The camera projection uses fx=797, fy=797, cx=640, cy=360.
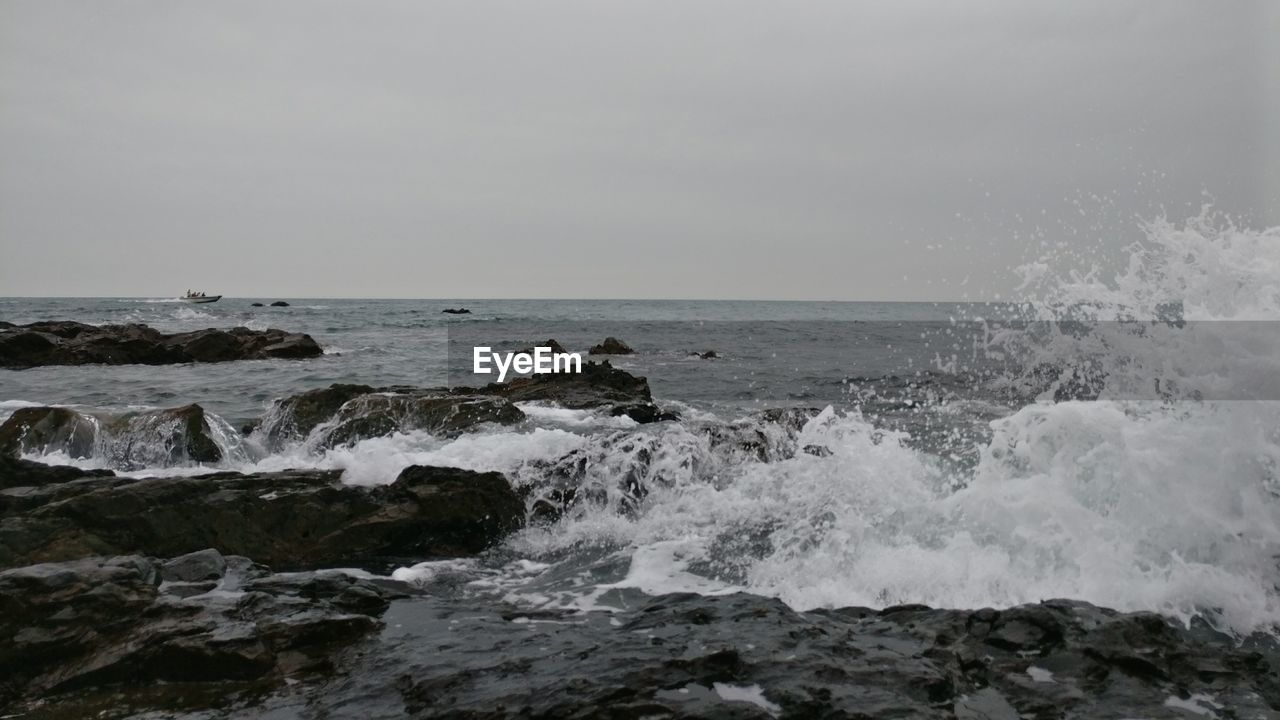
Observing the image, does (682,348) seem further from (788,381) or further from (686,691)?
(686,691)

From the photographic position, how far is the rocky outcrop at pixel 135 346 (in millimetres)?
25969

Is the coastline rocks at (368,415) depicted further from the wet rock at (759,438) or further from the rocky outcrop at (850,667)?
the rocky outcrop at (850,667)

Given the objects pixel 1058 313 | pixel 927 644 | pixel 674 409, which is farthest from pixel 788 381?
pixel 927 644

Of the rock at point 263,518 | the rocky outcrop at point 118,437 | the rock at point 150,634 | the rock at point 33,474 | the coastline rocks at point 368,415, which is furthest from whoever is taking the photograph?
the coastline rocks at point 368,415

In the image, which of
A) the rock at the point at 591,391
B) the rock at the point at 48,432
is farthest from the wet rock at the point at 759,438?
the rock at the point at 48,432

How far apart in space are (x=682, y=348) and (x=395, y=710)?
3533cm

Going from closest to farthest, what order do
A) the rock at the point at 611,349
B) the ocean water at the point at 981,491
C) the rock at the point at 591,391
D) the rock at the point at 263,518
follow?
the ocean water at the point at 981,491 → the rock at the point at 263,518 → the rock at the point at 591,391 → the rock at the point at 611,349

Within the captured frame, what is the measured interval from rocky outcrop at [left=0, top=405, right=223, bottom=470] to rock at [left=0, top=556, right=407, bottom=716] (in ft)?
16.9

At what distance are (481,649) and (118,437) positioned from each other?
820 centimetres

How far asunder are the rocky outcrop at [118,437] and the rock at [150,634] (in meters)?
5.14

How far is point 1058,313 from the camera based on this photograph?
11031 millimetres

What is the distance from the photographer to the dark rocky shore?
170 inches

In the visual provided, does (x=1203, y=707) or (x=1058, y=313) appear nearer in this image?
(x=1203, y=707)

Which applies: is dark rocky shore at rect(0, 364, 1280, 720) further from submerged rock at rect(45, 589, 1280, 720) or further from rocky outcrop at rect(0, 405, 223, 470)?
rocky outcrop at rect(0, 405, 223, 470)
